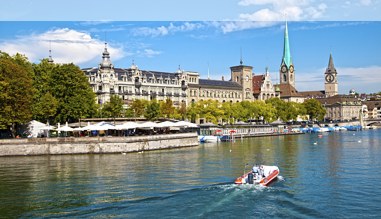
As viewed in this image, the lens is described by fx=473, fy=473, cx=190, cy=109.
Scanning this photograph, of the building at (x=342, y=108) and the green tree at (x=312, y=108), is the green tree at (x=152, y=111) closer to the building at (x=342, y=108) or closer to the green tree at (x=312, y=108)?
the green tree at (x=312, y=108)

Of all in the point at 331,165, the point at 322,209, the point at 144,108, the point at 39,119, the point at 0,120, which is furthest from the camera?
the point at 144,108

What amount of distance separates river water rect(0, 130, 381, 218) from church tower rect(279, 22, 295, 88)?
143277 millimetres

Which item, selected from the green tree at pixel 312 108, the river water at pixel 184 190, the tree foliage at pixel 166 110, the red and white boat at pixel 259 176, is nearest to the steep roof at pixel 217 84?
the tree foliage at pixel 166 110

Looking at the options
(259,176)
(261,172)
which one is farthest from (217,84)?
(259,176)

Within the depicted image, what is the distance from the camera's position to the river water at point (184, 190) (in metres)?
25.7

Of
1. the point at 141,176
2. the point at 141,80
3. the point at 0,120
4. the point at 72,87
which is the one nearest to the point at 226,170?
the point at 141,176

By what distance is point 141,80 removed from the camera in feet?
356

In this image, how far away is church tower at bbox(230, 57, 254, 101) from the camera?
142250mm

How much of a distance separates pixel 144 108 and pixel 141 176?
189ft

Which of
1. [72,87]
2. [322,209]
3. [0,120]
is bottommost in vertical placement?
[322,209]

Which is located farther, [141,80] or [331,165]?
[141,80]

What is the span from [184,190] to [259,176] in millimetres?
5827

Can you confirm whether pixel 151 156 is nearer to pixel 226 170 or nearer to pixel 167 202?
pixel 226 170

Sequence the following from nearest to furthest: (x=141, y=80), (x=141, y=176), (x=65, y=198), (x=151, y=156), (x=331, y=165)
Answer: (x=65, y=198) < (x=141, y=176) < (x=331, y=165) < (x=151, y=156) < (x=141, y=80)
